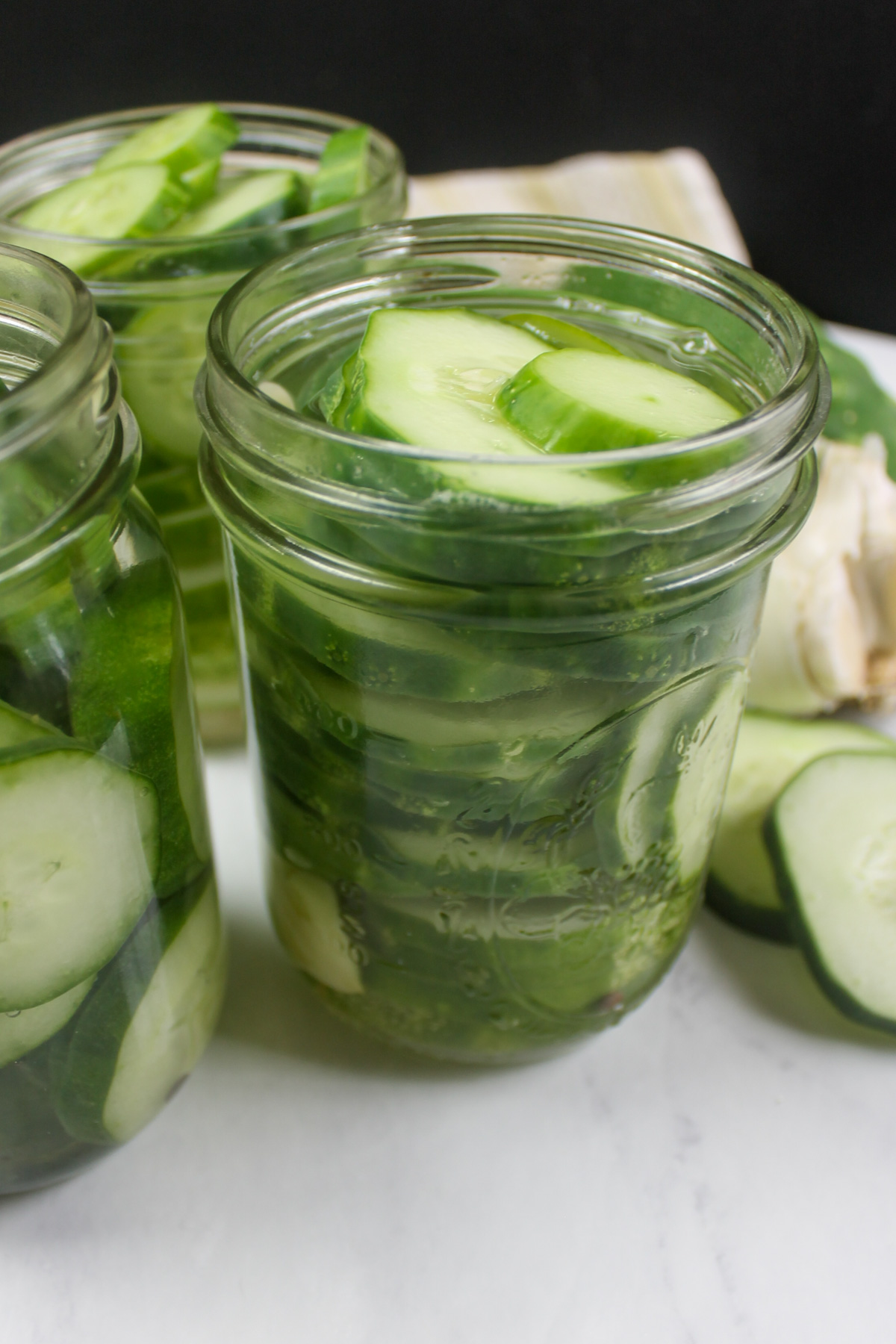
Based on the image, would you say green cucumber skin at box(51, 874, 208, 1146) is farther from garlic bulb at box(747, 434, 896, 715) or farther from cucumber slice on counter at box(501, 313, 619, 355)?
garlic bulb at box(747, 434, 896, 715)

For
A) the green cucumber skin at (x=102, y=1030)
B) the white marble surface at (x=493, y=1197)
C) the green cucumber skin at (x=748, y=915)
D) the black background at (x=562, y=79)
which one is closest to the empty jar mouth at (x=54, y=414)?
the green cucumber skin at (x=102, y=1030)

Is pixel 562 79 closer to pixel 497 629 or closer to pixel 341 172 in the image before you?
pixel 341 172

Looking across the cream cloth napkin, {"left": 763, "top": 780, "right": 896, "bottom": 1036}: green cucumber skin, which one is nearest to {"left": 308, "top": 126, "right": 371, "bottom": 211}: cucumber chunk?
{"left": 763, "top": 780, "right": 896, "bottom": 1036}: green cucumber skin

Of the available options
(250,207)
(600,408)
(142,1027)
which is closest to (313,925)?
(142,1027)

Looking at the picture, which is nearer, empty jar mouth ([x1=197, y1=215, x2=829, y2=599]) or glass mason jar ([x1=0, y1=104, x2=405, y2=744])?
empty jar mouth ([x1=197, y1=215, x2=829, y2=599])

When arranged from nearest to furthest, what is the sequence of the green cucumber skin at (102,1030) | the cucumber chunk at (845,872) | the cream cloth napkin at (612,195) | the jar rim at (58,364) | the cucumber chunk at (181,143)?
1. the jar rim at (58,364)
2. the green cucumber skin at (102,1030)
3. the cucumber chunk at (845,872)
4. the cucumber chunk at (181,143)
5. the cream cloth napkin at (612,195)

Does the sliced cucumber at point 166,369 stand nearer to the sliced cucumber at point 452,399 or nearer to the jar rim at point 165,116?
the jar rim at point 165,116

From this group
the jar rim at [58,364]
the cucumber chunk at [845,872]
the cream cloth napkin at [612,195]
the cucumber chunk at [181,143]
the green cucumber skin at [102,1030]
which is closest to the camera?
the jar rim at [58,364]
